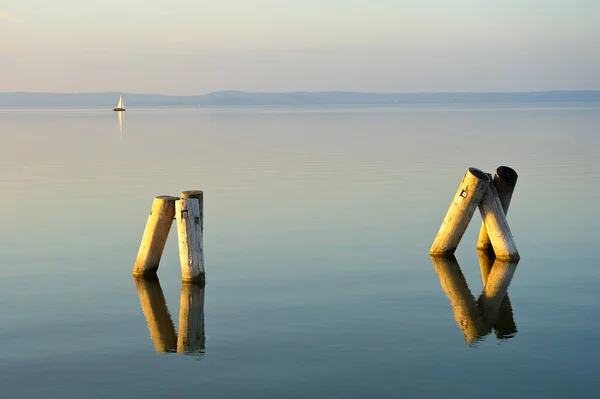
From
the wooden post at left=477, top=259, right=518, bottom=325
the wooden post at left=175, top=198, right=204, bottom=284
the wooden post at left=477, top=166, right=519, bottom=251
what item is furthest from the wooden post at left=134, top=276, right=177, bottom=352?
the wooden post at left=477, top=166, right=519, bottom=251

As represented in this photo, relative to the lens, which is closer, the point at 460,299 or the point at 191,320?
the point at 191,320

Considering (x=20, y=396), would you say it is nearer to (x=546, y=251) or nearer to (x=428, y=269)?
(x=428, y=269)

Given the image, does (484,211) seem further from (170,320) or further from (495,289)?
(170,320)

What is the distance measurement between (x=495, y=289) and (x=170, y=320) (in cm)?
555

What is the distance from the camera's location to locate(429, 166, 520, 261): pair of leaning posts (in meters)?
18.1

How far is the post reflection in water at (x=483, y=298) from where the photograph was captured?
1378cm

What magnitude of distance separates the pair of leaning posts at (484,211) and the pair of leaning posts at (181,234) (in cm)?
494

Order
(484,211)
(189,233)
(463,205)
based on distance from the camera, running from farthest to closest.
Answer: (484,211) → (463,205) → (189,233)

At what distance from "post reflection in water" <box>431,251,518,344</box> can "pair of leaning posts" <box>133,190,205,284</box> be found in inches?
166

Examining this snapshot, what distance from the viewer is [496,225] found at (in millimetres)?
18359

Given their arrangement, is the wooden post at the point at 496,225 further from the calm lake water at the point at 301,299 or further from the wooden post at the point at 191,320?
the wooden post at the point at 191,320

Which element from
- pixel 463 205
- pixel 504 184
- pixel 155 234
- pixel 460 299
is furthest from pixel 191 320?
pixel 504 184

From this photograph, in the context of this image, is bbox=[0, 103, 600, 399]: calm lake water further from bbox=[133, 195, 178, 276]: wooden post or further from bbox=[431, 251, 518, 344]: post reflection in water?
bbox=[133, 195, 178, 276]: wooden post

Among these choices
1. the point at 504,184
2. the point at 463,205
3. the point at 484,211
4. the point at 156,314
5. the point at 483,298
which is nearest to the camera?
the point at 156,314
